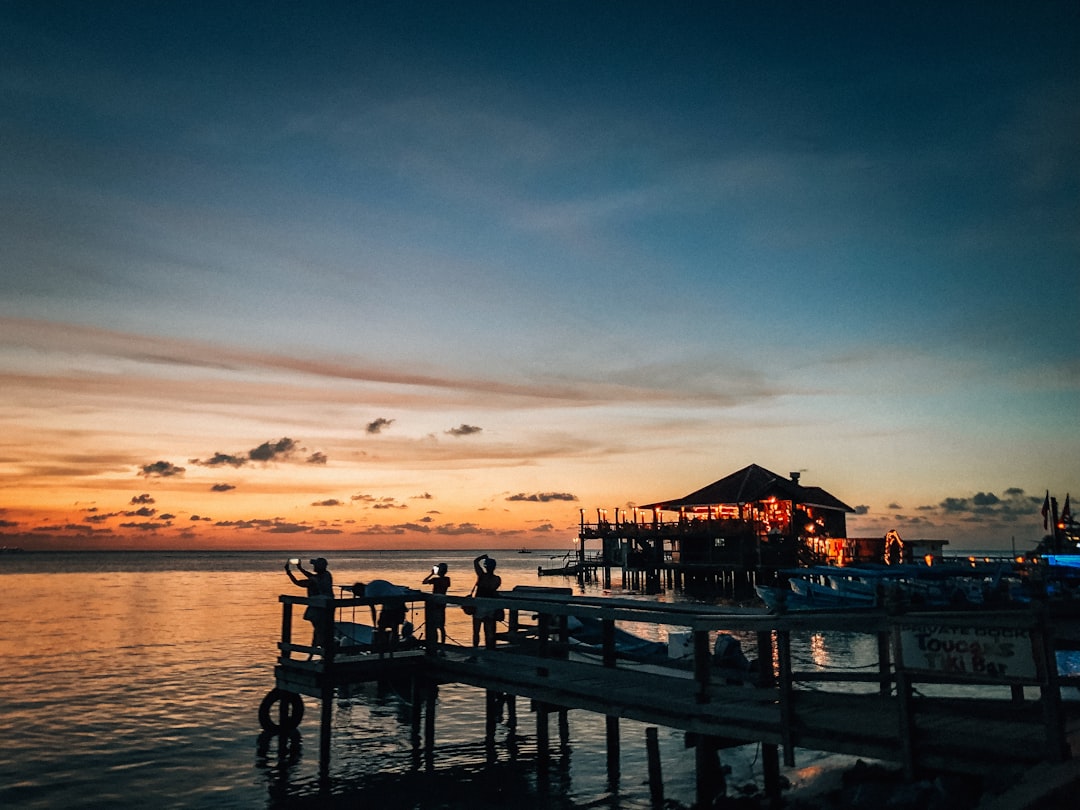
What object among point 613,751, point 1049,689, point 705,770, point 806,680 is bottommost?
point 613,751

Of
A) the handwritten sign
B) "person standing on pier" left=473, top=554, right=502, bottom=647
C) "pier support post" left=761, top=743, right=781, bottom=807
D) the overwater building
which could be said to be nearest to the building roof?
the overwater building

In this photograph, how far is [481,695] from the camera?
23.9 metres

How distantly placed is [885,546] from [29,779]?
2619 inches

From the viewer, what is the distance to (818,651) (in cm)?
3381

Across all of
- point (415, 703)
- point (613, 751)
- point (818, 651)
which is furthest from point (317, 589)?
point (818, 651)

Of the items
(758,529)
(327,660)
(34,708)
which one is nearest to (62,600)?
(34,708)

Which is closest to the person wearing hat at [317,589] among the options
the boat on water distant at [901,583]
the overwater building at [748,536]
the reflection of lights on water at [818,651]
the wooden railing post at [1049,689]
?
the wooden railing post at [1049,689]

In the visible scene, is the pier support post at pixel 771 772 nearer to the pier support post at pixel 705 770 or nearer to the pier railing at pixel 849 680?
the pier support post at pixel 705 770

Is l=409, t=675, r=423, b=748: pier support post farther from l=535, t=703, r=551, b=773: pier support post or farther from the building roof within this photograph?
the building roof

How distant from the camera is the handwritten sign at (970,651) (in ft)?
24.3

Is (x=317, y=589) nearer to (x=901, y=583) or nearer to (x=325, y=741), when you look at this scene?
(x=325, y=741)

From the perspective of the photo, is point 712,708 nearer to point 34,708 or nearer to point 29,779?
point 29,779

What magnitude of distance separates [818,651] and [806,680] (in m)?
25.4

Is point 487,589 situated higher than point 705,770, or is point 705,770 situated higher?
point 487,589
